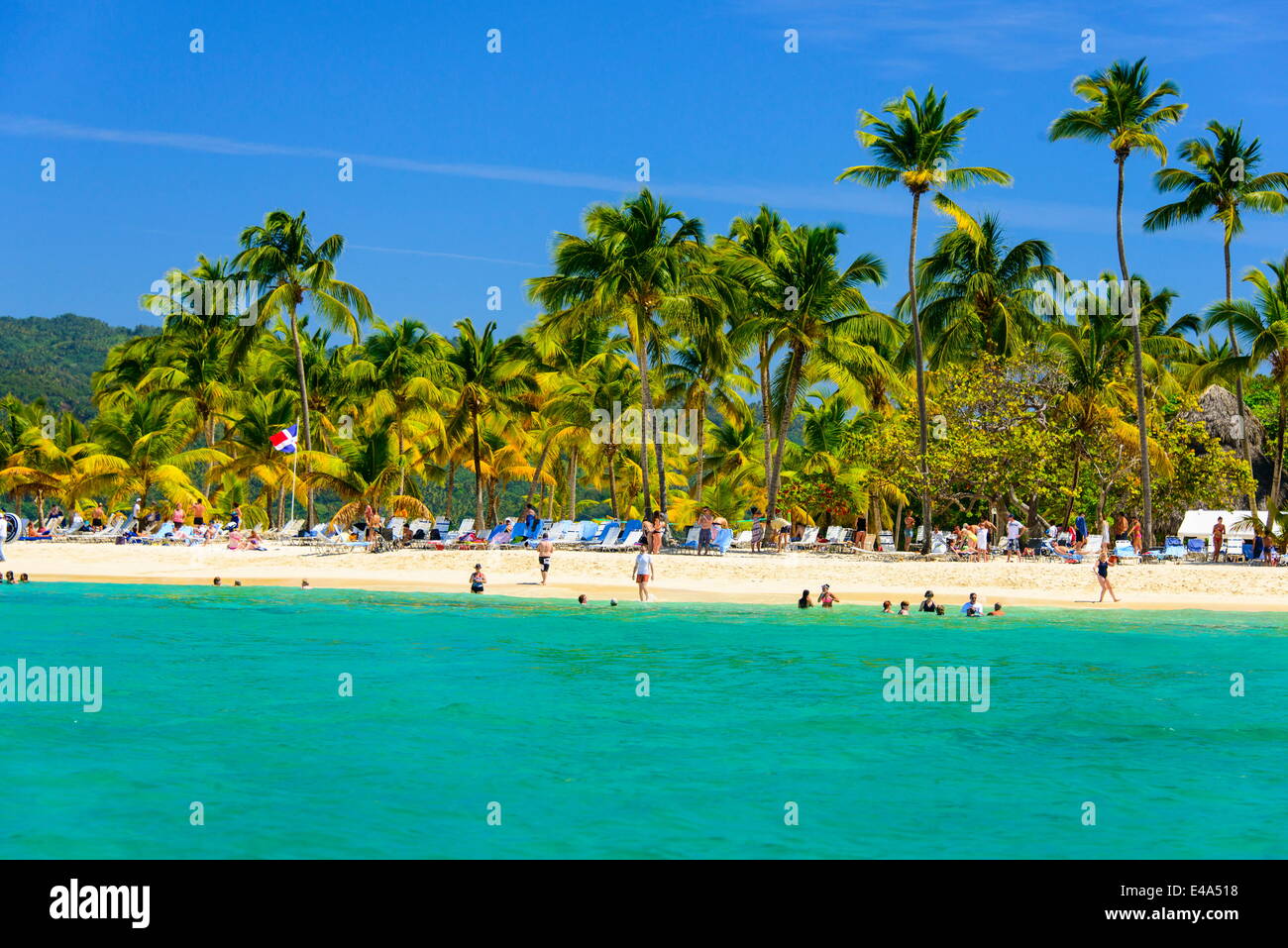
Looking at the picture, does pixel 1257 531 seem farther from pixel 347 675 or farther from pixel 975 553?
pixel 347 675

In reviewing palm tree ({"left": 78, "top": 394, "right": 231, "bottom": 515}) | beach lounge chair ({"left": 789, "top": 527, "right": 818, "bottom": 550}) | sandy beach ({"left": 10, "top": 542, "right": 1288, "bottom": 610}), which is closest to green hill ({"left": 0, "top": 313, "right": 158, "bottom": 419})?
palm tree ({"left": 78, "top": 394, "right": 231, "bottom": 515})

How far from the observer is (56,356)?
396 ft

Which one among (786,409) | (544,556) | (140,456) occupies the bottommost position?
(544,556)

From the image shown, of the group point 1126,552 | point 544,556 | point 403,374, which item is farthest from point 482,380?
point 1126,552

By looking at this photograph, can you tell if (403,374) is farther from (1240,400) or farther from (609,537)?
(1240,400)

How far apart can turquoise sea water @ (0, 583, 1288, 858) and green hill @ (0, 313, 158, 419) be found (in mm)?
82535

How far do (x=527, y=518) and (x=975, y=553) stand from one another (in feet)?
41.6

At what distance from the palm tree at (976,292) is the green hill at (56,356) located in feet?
239

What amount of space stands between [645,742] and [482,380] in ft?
105

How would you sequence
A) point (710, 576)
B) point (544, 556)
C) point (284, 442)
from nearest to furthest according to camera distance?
point (544, 556)
point (710, 576)
point (284, 442)

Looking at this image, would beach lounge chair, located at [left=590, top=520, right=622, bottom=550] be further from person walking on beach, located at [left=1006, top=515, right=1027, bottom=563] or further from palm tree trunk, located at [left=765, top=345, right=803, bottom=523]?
person walking on beach, located at [left=1006, top=515, right=1027, bottom=563]

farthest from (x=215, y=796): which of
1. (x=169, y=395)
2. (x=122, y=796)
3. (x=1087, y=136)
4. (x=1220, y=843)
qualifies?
(x=169, y=395)

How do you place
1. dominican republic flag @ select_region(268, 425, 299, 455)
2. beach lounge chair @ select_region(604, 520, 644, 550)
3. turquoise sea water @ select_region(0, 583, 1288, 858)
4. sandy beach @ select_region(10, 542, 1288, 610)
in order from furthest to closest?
1. dominican republic flag @ select_region(268, 425, 299, 455)
2. beach lounge chair @ select_region(604, 520, 644, 550)
3. sandy beach @ select_region(10, 542, 1288, 610)
4. turquoise sea water @ select_region(0, 583, 1288, 858)

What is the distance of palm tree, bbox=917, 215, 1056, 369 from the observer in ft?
140
